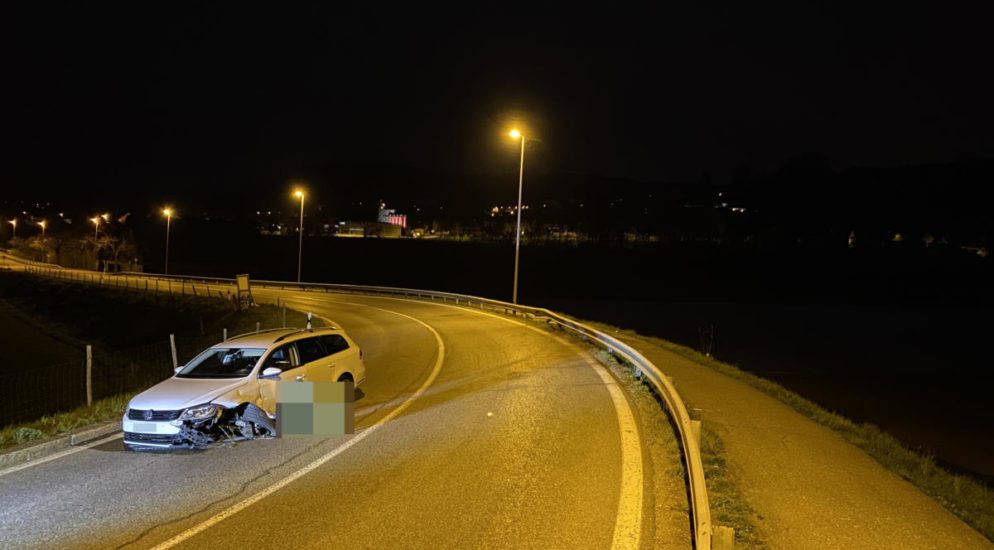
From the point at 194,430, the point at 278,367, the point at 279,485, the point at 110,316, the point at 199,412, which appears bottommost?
the point at 110,316

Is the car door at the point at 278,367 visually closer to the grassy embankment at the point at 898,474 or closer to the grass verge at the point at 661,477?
the grass verge at the point at 661,477

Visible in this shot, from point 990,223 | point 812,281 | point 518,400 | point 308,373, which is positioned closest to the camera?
point 308,373

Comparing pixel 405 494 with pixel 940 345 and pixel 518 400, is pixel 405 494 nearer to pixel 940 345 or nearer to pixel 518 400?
pixel 518 400

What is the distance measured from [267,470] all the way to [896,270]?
266 ft

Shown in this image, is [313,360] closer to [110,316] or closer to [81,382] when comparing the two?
[81,382]

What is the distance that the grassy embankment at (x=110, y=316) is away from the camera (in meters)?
32.1

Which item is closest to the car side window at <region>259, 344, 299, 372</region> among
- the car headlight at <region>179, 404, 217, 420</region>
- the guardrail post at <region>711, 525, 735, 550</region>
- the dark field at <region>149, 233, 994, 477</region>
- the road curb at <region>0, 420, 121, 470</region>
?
the car headlight at <region>179, 404, 217, 420</region>

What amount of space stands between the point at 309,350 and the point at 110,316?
139 feet

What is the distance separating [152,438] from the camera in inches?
310

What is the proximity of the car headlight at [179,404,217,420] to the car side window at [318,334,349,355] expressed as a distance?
106 inches

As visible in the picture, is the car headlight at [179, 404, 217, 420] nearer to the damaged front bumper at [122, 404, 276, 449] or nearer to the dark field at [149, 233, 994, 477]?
the damaged front bumper at [122, 404, 276, 449]

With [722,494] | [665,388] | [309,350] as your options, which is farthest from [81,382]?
[722,494]

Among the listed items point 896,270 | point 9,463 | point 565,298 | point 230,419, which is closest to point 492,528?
point 230,419

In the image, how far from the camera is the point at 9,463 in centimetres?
760
